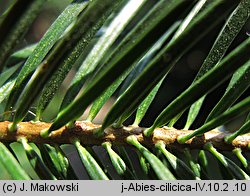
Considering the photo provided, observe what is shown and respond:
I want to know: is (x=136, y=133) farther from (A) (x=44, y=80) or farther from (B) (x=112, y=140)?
(A) (x=44, y=80)

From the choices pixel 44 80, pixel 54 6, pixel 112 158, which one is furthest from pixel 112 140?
pixel 54 6

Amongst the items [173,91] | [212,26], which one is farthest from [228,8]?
[173,91]

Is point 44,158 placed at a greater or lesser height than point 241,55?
lesser

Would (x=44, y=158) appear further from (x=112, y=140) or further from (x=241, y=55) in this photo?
(x=241, y=55)

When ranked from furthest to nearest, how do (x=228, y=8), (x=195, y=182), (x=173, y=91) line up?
(x=173, y=91), (x=195, y=182), (x=228, y=8)

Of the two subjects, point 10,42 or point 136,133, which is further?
point 136,133

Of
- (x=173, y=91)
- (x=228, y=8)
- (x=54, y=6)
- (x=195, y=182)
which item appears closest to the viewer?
(x=228, y=8)
